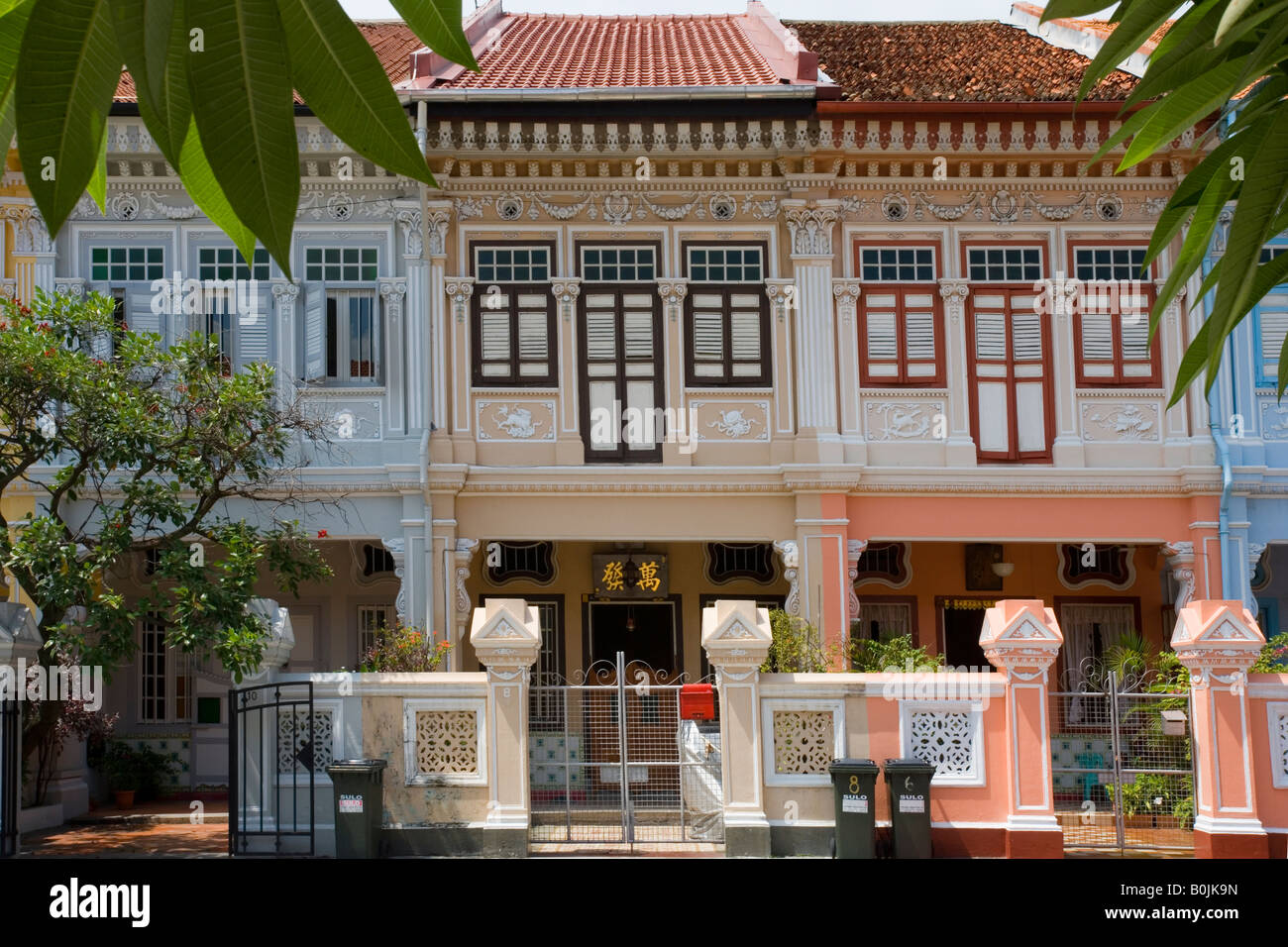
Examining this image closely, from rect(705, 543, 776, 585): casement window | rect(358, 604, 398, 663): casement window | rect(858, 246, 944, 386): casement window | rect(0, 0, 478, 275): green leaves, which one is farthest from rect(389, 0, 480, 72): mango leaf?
rect(358, 604, 398, 663): casement window

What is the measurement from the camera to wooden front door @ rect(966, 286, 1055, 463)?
1591cm

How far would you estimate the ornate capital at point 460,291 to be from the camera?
51.8 feet

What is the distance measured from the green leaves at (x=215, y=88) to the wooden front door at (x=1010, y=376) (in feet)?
47.5

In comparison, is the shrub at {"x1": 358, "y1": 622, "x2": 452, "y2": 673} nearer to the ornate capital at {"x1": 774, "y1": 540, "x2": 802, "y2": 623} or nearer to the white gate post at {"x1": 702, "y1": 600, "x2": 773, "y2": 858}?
the white gate post at {"x1": 702, "y1": 600, "x2": 773, "y2": 858}

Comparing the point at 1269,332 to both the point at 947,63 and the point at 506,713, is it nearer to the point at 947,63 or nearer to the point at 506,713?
the point at 947,63

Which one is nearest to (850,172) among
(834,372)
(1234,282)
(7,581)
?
(834,372)

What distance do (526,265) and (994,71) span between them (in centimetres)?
615

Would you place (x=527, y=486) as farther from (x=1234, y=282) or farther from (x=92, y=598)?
(x=1234, y=282)

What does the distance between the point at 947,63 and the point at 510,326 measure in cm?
634

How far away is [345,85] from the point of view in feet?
6.56

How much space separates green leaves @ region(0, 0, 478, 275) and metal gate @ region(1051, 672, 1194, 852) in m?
10.3

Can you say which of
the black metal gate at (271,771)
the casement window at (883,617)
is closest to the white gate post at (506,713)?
the black metal gate at (271,771)

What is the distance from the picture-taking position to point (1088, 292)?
52.6 feet

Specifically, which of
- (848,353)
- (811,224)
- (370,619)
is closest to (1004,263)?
(848,353)
